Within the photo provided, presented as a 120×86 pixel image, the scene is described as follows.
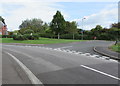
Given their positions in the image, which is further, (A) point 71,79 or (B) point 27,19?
(B) point 27,19

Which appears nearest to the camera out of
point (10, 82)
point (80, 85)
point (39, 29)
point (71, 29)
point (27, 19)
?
point (80, 85)

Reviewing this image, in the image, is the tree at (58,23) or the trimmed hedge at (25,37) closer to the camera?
the trimmed hedge at (25,37)

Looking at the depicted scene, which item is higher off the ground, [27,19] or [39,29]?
[27,19]

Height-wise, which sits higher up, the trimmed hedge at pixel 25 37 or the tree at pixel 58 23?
the tree at pixel 58 23

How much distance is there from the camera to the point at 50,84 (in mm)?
4891

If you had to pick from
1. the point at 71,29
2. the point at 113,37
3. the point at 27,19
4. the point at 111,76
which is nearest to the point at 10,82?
the point at 111,76

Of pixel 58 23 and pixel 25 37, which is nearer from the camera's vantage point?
pixel 25 37

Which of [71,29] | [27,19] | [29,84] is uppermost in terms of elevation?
[27,19]

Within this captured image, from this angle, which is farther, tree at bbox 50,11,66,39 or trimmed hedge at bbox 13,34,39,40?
tree at bbox 50,11,66,39

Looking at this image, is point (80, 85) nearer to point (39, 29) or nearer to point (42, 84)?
point (42, 84)

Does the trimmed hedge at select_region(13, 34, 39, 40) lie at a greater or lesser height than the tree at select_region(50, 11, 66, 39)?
lesser

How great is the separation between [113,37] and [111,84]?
37.8 metres

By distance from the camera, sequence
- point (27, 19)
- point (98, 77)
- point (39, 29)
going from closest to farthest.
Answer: point (98, 77), point (39, 29), point (27, 19)

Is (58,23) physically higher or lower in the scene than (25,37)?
higher
